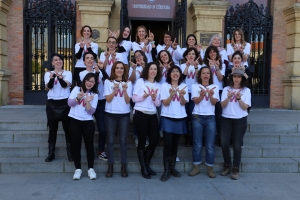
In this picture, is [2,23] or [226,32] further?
[226,32]

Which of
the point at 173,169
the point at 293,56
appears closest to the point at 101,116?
the point at 173,169

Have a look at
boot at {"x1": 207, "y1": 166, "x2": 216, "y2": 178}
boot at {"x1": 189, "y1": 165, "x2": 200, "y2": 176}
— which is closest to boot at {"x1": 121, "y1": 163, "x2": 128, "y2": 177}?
boot at {"x1": 189, "y1": 165, "x2": 200, "y2": 176}

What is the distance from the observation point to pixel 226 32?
431 inches

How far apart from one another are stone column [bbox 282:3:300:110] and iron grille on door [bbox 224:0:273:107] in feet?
2.05

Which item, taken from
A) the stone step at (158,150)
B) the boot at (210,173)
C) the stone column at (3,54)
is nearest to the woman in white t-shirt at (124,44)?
the stone step at (158,150)

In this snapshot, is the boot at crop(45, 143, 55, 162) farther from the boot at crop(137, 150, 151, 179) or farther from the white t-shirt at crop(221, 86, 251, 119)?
the white t-shirt at crop(221, 86, 251, 119)

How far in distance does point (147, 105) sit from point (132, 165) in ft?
4.05

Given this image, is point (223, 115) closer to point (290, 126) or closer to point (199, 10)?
point (290, 126)

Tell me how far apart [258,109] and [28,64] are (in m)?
8.22

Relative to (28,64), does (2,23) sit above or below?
above

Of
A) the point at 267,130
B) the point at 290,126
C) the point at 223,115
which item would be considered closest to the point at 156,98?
the point at 223,115

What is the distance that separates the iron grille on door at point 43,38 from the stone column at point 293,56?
7505 mm

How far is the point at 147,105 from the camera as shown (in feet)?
16.9

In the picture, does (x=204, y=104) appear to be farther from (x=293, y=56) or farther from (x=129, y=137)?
(x=293, y=56)
